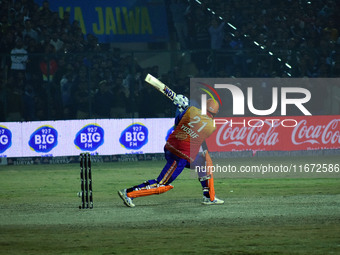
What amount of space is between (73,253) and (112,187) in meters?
7.80

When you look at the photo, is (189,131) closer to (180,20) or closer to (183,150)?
(183,150)

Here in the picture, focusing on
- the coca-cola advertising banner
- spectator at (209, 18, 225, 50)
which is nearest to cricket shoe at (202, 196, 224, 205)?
the coca-cola advertising banner

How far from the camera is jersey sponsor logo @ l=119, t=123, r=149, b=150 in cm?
2267

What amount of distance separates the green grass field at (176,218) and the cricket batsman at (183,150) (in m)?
0.45

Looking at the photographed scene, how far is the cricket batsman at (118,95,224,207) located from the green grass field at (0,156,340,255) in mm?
449

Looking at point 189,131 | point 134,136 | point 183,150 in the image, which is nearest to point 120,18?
point 134,136

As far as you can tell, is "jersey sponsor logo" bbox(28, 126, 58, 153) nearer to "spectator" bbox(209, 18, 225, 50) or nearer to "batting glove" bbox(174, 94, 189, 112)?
"spectator" bbox(209, 18, 225, 50)

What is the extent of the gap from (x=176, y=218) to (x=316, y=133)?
40.0ft

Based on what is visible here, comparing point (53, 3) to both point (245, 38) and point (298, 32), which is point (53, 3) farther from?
point (298, 32)

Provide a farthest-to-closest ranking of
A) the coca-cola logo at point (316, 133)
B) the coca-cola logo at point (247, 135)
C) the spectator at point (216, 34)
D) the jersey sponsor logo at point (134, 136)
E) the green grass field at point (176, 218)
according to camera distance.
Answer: the spectator at point (216, 34)
the coca-cola logo at point (316, 133)
the coca-cola logo at point (247, 135)
the jersey sponsor logo at point (134, 136)
the green grass field at point (176, 218)

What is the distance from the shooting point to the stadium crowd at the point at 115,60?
2220 cm

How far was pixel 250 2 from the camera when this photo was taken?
28.1 metres

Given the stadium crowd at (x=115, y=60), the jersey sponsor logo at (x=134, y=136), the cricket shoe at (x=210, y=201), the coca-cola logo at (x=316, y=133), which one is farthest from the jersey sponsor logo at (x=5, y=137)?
the cricket shoe at (x=210, y=201)

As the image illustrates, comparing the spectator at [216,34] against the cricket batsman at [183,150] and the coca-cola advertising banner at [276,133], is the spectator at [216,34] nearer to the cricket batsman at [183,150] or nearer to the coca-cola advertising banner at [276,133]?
the coca-cola advertising banner at [276,133]
